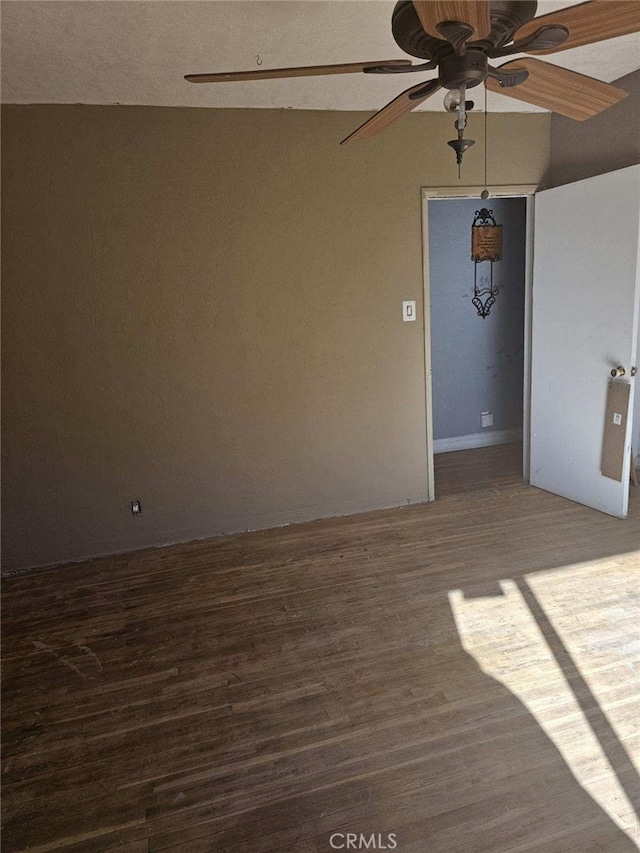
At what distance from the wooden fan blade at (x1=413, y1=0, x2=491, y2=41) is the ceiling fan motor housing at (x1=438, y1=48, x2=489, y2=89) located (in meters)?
0.17

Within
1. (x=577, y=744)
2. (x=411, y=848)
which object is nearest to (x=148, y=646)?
(x=411, y=848)

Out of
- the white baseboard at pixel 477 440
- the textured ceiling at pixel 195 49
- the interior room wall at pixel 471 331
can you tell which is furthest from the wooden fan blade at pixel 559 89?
the white baseboard at pixel 477 440

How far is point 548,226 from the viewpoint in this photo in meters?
3.77

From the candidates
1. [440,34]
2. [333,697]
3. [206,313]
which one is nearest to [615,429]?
[333,697]

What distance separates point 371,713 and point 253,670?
0.54 metres

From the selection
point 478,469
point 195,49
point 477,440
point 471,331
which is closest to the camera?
point 195,49

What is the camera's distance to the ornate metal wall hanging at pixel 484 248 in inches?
194

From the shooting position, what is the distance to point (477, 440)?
5.36 metres

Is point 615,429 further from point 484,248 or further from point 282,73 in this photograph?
point 282,73

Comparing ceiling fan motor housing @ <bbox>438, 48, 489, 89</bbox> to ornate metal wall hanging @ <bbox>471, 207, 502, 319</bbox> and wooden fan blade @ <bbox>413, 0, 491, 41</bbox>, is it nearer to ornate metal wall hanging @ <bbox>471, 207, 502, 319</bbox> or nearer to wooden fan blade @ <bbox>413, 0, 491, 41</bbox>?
wooden fan blade @ <bbox>413, 0, 491, 41</bbox>

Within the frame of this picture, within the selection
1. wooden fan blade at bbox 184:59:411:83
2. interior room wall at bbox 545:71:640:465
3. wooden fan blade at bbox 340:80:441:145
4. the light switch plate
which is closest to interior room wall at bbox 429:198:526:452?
interior room wall at bbox 545:71:640:465

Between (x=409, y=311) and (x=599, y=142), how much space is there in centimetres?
156

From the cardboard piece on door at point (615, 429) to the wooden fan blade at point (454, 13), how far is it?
268 centimetres

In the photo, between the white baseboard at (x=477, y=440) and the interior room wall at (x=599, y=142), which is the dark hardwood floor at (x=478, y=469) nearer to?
the white baseboard at (x=477, y=440)
